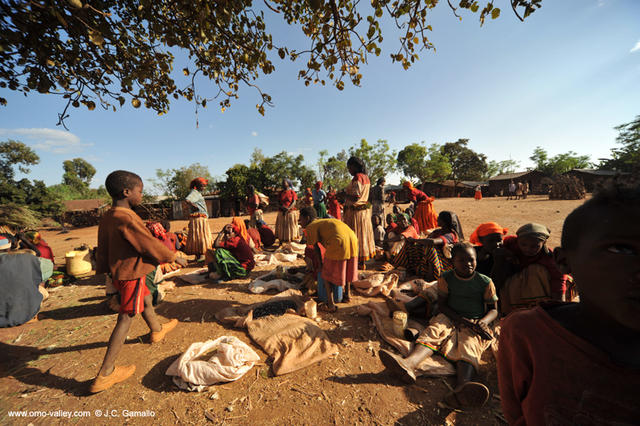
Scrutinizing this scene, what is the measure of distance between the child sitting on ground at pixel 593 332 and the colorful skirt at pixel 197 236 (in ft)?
22.1

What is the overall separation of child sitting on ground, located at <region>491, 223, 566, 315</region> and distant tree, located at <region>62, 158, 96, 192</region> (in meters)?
74.1

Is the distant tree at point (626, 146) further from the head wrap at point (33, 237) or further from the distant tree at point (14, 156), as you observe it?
the distant tree at point (14, 156)

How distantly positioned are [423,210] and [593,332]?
6.84 metres

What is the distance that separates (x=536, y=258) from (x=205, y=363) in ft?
12.6

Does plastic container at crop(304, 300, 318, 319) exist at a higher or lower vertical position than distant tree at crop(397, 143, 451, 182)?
lower

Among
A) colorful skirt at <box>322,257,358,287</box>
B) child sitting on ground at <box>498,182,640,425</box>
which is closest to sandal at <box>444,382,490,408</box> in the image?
child sitting on ground at <box>498,182,640,425</box>

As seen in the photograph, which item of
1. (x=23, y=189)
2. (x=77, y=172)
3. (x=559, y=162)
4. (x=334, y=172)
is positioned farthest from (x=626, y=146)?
(x=77, y=172)

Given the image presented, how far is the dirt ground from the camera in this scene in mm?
2012

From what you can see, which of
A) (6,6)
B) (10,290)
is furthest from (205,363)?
(6,6)

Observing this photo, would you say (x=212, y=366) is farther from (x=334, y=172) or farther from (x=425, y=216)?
(x=334, y=172)

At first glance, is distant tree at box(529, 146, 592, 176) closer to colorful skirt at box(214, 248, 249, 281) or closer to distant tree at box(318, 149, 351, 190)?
distant tree at box(318, 149, 351, 190)

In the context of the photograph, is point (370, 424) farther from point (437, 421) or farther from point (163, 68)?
point (163, 68)

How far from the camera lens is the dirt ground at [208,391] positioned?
2.01m

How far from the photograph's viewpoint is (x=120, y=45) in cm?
276
